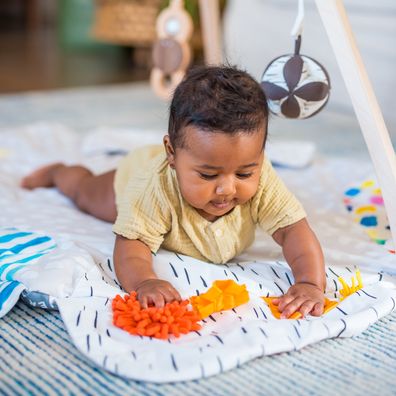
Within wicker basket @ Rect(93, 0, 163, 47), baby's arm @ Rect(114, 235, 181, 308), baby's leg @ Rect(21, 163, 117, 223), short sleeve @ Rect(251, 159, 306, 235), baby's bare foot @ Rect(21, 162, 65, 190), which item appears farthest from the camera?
wicker basket @ Rect(93, 0, 163, 47)

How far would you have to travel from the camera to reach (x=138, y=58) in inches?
120

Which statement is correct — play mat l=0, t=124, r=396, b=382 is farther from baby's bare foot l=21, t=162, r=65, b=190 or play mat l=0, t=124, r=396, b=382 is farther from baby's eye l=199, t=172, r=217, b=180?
baby's eye l=199, t=172, r=217, b=180

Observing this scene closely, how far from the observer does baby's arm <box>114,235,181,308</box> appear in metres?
0.73

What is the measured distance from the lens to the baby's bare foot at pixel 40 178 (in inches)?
45.8

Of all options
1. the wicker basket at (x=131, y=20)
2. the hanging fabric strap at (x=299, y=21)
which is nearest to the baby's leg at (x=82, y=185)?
the hanging fabric strap at (x=299, y=21)

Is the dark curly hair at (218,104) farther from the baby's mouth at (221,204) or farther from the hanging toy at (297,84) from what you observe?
the hanging toy at (297,84)

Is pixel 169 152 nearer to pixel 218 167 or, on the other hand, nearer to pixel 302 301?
pixel 218 167

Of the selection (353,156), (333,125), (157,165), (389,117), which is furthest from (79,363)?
(333,125)

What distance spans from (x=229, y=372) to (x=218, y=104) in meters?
0.28

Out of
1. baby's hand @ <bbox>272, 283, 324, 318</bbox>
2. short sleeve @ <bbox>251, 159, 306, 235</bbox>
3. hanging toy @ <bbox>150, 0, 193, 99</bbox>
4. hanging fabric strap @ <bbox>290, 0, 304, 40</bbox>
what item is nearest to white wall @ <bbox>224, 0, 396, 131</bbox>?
hanging toy @ <bbox>150, 0, 193, 99</bbox>

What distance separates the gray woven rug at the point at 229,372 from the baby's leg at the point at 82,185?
0.31 meters

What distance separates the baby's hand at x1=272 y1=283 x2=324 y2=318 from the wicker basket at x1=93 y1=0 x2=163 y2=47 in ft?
6.91

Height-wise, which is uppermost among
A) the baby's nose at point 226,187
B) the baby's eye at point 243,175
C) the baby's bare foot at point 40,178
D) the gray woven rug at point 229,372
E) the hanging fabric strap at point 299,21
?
the hanging fabric strap at point 299,21

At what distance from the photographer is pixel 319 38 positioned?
181 cm
